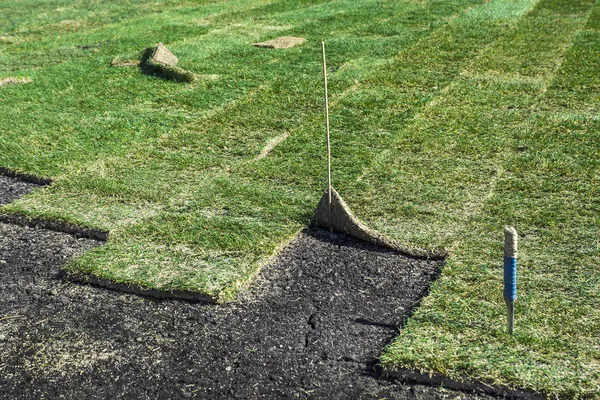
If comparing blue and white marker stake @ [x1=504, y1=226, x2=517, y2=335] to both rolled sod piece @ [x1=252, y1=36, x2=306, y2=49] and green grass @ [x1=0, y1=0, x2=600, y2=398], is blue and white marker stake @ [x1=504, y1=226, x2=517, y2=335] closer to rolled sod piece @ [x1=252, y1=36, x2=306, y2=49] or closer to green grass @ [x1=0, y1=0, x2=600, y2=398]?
green grass @ [x1=0, y1=0, x2=600, y2=398]

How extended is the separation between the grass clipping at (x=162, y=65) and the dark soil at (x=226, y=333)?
15.3 ft

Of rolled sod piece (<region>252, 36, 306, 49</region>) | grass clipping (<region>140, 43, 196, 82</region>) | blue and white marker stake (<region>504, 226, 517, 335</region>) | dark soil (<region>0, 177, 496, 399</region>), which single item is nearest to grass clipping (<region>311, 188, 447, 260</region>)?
dark soil (<region>0, 177, 496, 399</region>)

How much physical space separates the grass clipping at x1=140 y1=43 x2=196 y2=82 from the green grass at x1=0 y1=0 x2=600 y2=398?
0.19 m

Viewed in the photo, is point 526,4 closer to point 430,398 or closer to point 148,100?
point 148,100

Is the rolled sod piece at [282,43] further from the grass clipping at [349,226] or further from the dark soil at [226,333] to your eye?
the dark soil at [226,333]

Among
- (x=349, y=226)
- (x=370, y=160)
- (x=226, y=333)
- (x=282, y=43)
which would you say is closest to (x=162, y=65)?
(x=282, y=43)

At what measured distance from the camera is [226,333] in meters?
4.03

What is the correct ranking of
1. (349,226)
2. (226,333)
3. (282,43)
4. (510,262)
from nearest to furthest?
(510,262), (226,333), (349,226), (282,43)

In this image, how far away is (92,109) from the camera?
26.7 feet

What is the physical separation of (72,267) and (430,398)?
98.6 inches

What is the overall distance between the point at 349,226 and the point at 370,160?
4.87ft

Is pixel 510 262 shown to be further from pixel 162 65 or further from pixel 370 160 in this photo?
pixel 162 65

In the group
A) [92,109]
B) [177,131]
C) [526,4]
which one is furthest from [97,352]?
[526,4]

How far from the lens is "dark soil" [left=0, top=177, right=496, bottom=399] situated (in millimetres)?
3629
